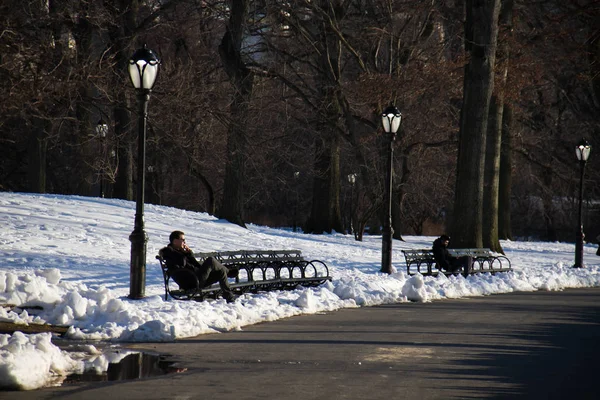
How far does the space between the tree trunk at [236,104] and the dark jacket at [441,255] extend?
9.00m

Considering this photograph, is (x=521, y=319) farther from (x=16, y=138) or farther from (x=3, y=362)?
(x=16, y=138)

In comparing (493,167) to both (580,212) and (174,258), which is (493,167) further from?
(174,258)

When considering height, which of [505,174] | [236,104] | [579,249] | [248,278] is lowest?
[248,278]

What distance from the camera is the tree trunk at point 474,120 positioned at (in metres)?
26.8

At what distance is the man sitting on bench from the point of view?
23531mm

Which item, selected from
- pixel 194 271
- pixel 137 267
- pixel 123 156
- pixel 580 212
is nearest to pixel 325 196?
pixel 123 156

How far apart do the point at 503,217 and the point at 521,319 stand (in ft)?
101

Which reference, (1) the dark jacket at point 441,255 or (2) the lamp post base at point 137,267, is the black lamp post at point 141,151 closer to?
(2) the lamp post base at point 137,267

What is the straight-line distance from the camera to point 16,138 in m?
47.4

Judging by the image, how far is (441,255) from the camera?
23.6 meters

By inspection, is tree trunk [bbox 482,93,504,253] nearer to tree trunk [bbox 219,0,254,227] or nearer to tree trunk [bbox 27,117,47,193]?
tree trunk [bbox 219,0,254,227]

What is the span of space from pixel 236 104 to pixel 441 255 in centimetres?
1045

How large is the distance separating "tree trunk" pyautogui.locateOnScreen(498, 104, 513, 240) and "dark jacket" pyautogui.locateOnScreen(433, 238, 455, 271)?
1756 cm

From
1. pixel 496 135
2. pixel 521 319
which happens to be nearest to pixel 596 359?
pixel 521 319
